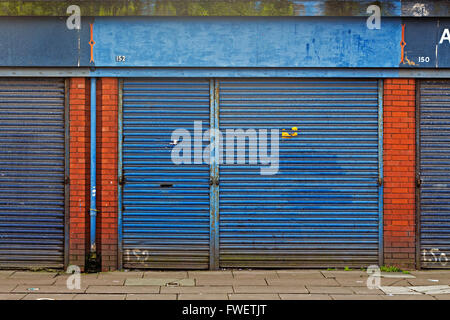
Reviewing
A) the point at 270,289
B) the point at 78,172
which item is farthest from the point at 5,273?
the point at 270,289

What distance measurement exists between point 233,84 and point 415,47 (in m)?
3.09

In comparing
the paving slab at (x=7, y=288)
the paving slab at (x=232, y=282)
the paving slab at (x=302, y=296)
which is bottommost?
the paving slab at (x=7, y=288)

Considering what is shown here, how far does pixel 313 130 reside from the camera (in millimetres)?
9141

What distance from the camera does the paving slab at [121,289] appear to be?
7742mm

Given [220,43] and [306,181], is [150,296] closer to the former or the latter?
[306,181]

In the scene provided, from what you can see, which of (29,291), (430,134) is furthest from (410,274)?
(29,291)

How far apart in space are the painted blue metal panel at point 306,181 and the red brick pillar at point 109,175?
5.83 feet

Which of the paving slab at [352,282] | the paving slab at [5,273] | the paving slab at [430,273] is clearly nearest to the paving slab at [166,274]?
the paving slab at [5,273]

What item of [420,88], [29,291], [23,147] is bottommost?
[29,291]

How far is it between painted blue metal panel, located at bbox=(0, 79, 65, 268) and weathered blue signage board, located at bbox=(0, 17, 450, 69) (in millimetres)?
561

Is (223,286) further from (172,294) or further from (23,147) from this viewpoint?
(23,147)

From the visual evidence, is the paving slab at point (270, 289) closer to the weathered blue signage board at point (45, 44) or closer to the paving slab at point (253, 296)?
the paving slab at point (253, 296)

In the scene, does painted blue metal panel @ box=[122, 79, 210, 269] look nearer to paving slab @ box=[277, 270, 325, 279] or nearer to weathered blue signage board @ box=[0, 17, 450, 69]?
weathered blue signage board @ box=[0, 17, 450, 69]

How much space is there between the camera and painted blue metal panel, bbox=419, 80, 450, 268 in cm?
911
